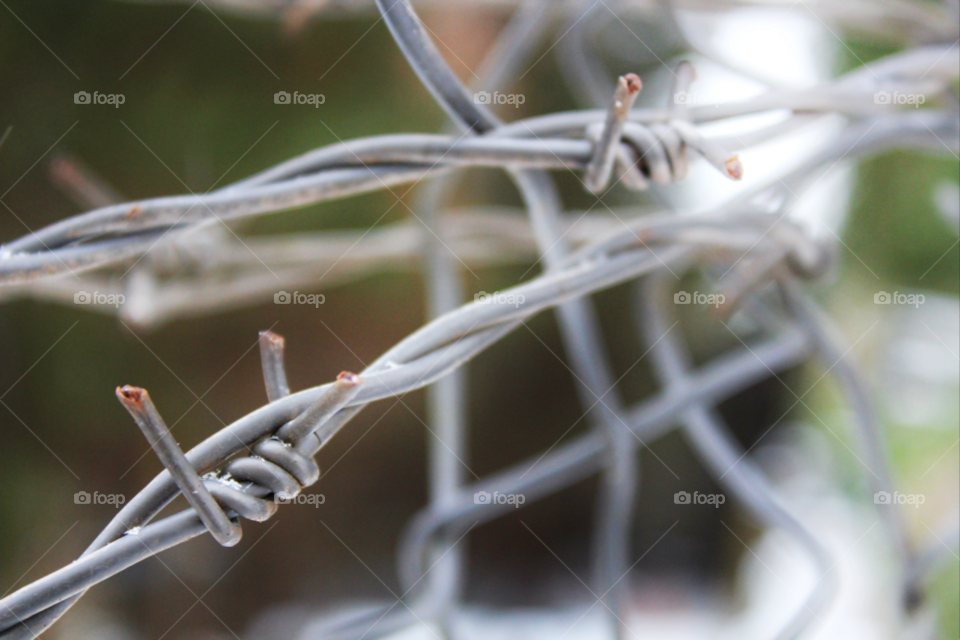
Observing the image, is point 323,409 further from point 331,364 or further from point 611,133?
point 331,364

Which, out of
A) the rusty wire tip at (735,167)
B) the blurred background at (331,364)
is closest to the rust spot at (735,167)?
the rusty wire tip at (735,167)

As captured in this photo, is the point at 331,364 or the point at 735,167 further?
the point at 331,364

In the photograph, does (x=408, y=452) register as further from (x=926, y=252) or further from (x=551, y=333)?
(x=926, y=252)

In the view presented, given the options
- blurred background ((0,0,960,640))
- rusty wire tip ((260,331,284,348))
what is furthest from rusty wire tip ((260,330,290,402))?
blurred background ((0,0,960,640))

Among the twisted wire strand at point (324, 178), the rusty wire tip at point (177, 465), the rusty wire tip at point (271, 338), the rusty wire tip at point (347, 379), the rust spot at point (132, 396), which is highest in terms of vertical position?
the twisted wire strand at point (324, 178)

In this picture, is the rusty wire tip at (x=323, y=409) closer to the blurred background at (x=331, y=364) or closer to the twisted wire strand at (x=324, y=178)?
the twisted wire strand at (x=324, y=178)

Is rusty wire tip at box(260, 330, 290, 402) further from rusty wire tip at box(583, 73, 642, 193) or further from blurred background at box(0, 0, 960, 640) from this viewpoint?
blurred background at box(0, 0, 960, 640)

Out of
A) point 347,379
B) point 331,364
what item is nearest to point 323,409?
point 347,379
